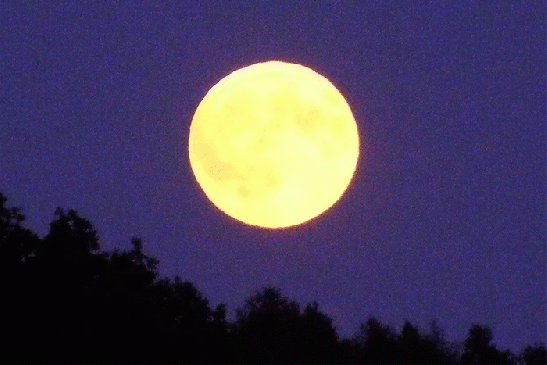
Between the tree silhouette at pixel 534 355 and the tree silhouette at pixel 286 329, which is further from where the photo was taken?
the tree silhouette at pixel 534 355

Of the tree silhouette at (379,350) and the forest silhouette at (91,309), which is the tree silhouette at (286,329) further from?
the forest silhouette at (91,309)

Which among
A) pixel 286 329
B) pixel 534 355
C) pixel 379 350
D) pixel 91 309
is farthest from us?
pixel 534 355

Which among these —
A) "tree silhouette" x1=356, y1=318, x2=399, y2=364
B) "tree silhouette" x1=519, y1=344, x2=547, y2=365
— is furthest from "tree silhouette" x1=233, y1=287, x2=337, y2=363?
"tree silhouette" x1=519, y1=344, x2=547, y2=365

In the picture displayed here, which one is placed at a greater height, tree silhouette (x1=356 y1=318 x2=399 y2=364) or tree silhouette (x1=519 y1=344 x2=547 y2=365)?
tree silhouette (x1=519 y1=344 x2=547 y2=365)

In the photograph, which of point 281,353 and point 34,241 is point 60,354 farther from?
point 281,353

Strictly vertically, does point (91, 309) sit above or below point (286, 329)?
below

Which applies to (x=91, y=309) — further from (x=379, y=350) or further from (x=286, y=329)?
(x=286, y=329)

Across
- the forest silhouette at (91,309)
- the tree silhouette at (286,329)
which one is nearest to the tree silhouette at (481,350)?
the tree silhouette at (286,329)

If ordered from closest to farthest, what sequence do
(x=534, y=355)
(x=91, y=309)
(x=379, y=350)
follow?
(x=91, y=309) → (x=379, y=350) → (x=534, y=355)

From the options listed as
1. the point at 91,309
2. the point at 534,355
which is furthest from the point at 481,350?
the point at 91,309

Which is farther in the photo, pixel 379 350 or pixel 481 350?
pixel 481 350

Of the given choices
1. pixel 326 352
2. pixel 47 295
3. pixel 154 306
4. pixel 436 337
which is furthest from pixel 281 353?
pixel 436 337

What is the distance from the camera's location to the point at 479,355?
60406 millimetres

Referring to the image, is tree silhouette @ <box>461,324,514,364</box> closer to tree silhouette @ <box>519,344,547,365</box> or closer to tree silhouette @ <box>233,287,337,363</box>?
tree silhouette @ <box>519,344,547,365</box>
